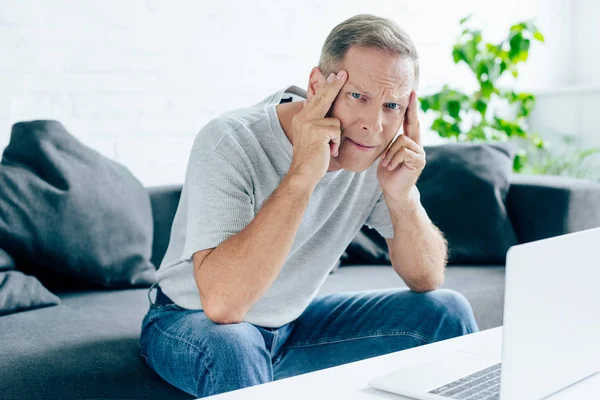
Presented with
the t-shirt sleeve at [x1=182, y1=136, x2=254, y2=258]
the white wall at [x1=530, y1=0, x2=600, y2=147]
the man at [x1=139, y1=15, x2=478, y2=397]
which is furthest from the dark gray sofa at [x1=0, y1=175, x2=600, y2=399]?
the white wall at [x1=530, y1=0, x2=600, y2=147]

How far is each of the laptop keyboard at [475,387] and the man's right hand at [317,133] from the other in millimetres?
559

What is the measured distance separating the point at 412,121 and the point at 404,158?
89mm

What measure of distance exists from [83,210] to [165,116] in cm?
77

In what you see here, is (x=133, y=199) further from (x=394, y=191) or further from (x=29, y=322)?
(x=394, y=191)

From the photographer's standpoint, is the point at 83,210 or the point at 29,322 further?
the point at 83,210

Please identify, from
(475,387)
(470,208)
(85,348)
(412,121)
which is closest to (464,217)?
(470,208)

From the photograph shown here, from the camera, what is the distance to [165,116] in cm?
282

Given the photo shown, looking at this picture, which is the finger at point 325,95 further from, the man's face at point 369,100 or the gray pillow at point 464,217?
the gray pillow at point 464,217

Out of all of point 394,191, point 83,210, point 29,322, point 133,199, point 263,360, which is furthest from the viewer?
point 133,199

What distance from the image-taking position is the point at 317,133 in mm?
1491

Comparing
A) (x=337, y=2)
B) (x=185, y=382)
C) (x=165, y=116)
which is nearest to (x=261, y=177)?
(x=185, y=382)

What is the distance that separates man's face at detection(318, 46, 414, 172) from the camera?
149 centimetres

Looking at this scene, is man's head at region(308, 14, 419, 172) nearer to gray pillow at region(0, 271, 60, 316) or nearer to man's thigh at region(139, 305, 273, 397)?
man's thigh at region(139, 305, 273, 397)

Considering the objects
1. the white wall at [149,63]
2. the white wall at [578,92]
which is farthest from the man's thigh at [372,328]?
the white wall at [578,92]
